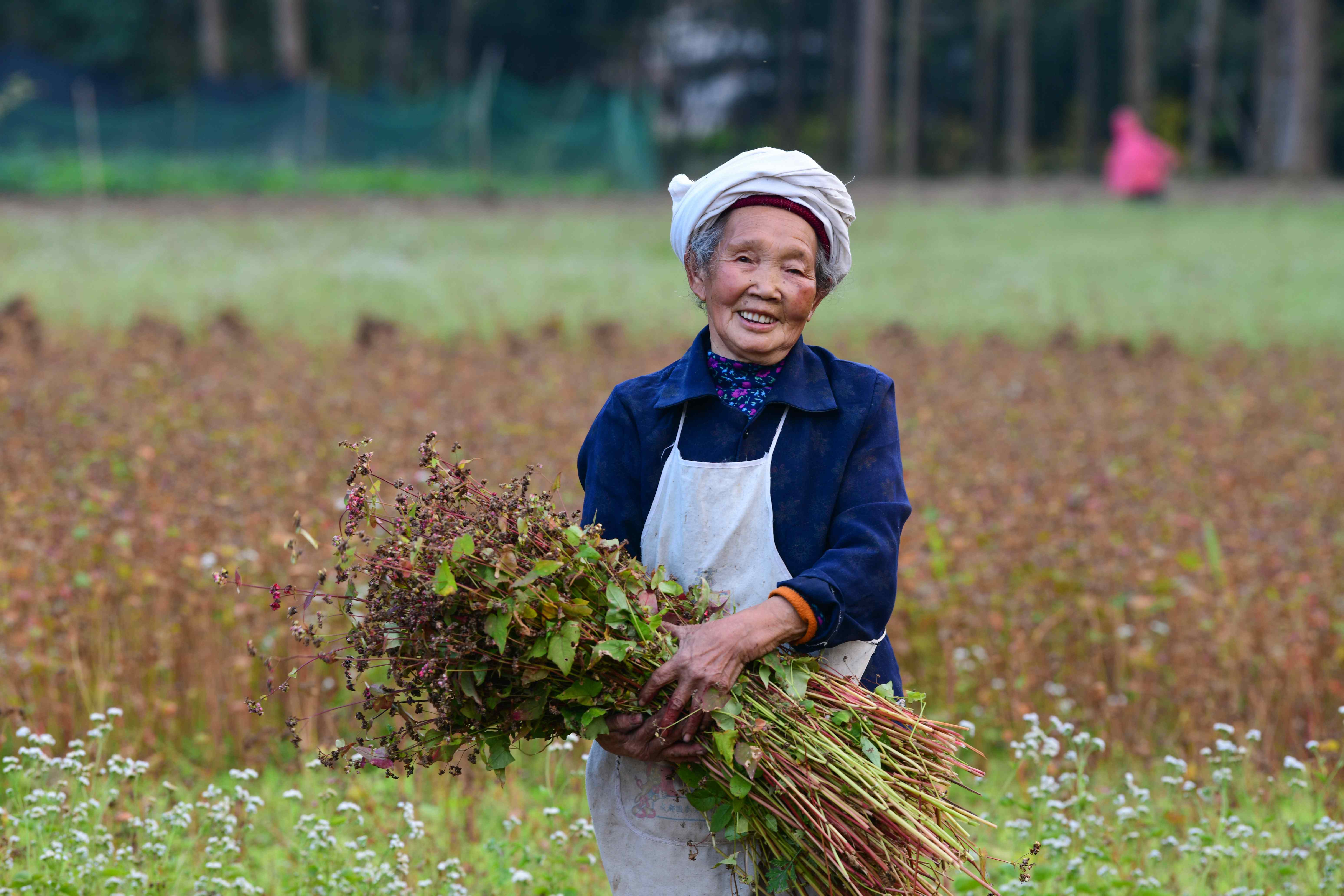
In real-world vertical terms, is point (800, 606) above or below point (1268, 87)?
below

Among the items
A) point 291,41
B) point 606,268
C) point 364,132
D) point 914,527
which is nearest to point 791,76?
point 291,41

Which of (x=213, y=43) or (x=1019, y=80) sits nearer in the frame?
(x=213, y=43)

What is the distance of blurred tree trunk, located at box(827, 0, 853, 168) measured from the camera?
38.2m

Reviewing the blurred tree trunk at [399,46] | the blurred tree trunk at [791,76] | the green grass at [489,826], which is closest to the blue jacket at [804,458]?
the green grass at [489,826]

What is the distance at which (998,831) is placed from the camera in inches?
156

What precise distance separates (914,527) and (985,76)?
3707cm

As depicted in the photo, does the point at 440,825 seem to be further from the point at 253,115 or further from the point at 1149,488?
the point at 253,115

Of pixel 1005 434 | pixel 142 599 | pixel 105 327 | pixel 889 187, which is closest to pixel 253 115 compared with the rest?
pixel 889 187

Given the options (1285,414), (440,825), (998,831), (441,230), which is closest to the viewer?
(440,825)

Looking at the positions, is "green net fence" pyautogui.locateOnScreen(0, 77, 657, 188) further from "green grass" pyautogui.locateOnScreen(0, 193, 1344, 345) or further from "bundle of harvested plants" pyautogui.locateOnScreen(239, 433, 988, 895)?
"bundle of harvested plants" pyautogui.locateOnScreen(239, 433, 988, 895)

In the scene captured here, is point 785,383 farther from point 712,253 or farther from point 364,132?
point 364,132

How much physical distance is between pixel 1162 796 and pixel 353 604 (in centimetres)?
286

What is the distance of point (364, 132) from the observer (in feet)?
75.0

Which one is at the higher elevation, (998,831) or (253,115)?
(253,115)
